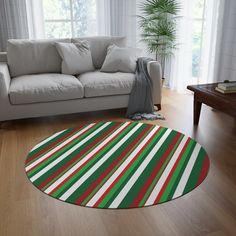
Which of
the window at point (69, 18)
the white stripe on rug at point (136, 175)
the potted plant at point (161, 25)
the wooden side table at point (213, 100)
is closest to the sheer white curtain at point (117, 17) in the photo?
the window at point (69, 18)

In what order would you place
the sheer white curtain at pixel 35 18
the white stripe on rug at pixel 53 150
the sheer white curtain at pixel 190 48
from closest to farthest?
1. the white stripe on rug at pixel 53 150
2. the sheer white curtain at pixel 190 48
3. the sheer white curtain at pixel 35 18

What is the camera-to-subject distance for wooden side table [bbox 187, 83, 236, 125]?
8.27 feet

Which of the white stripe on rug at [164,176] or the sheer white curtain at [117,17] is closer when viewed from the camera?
the white stripe on rug at [164,176]

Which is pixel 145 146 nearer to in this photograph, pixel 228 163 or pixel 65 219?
pixel 228 163

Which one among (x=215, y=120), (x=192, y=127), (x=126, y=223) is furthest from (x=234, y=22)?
(x=126, y=223)

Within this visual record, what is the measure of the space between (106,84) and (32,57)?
994 millimetres

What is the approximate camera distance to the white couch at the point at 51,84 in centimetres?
A: 298

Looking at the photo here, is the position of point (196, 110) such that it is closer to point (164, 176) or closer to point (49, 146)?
point (164, 176)

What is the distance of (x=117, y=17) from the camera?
15.2 feet

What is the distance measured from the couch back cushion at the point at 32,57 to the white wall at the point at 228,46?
2.04m

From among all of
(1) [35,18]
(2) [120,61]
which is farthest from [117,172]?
(1) [35,18]

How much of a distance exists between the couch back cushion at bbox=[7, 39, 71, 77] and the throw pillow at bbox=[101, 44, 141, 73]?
59 centimetres

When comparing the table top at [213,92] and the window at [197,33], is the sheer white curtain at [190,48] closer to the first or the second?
the window at [197,33]

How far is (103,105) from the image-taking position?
10.7 ft
